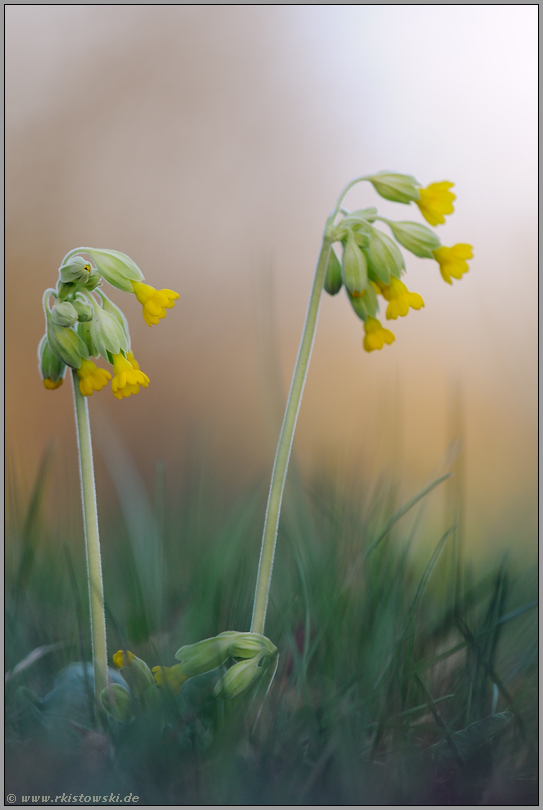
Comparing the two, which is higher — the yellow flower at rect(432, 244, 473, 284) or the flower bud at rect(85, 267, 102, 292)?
the yellow flower at rect(432, 244, 473, 284)

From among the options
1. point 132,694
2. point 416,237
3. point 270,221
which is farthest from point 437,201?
point 132,694

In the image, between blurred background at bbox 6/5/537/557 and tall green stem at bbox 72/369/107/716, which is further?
blurred background at bbox 6/5/537/557

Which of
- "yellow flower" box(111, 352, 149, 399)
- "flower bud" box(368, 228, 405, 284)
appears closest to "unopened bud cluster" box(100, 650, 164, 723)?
"yellow flower" box(111, 352, 149, 399)

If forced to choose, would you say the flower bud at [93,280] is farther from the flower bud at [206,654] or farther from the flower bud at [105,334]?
the flower bud at [206,654]

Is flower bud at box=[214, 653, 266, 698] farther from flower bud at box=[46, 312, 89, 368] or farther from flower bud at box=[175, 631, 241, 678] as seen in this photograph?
flower bud at box=[46, 312, 89, 368]

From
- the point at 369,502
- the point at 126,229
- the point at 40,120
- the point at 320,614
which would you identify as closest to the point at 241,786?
the point at 320,614

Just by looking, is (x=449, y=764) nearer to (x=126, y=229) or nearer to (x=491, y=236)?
(x=491, y=236)

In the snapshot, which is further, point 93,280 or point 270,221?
point 270,221

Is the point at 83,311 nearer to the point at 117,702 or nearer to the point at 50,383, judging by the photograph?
the point at 50,383
